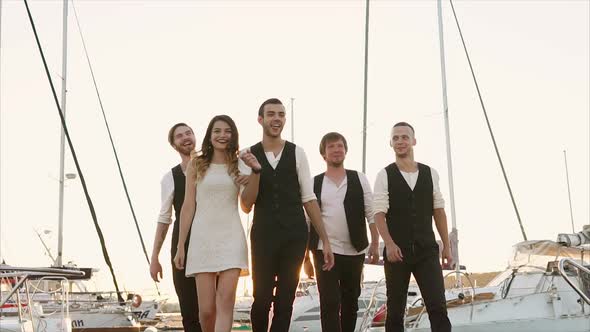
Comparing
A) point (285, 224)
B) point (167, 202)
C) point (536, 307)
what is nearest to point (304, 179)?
point (285, 224)

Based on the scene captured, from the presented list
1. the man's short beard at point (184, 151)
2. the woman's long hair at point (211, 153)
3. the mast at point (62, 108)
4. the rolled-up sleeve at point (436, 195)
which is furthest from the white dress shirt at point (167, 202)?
the mast at point (62, 108)

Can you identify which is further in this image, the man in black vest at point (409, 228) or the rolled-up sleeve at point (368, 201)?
the rolled-up sleeve at point (368, 201)

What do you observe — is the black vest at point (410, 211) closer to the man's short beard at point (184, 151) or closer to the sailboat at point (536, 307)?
the man's short beard at point (184, 151)

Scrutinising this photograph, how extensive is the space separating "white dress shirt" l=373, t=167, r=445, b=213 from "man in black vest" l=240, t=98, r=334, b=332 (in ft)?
3.41

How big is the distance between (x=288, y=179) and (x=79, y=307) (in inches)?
896

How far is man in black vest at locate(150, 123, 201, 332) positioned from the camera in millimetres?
7484

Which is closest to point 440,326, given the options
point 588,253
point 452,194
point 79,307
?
point 588,253

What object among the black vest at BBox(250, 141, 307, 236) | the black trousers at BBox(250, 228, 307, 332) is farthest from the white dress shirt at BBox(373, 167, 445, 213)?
the black trousers at BBox(250, 228, 307, 332)

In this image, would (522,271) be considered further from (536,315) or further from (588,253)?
(536,315)

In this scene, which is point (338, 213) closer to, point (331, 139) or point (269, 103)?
point (331, 139)

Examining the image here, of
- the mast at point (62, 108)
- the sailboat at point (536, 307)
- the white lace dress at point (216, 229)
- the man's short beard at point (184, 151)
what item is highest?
the mast at point (62, 108)

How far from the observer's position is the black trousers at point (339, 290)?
7621 mm

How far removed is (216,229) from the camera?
6648 millimetres

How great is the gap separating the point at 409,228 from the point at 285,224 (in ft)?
4.86
